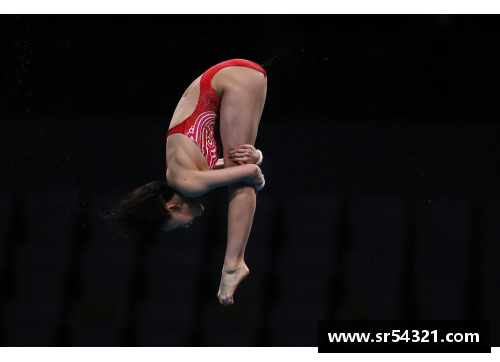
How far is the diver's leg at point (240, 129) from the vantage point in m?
3.22

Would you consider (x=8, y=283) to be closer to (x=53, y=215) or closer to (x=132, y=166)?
(x=53, y=215)

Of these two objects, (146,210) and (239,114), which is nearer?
(239,114)

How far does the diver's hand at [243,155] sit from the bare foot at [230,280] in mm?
496

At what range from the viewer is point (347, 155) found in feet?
15.6

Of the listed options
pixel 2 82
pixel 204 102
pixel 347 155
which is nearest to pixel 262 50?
pixel 347 155

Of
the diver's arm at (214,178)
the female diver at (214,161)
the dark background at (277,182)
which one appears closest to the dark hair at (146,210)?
the female diver at (214,161)

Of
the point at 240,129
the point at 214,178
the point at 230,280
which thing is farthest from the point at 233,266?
the point at 240,129

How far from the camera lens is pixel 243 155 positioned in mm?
3199

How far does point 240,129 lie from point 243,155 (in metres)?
0.12

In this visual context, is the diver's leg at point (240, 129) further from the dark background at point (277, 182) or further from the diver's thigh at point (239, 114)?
the dark background at point (277, 182)

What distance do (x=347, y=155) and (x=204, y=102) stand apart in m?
1.71

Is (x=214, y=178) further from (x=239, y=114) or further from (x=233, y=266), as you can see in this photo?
(x=233, y=266)

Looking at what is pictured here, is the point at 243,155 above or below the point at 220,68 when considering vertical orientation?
below

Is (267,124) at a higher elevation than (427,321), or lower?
higher
